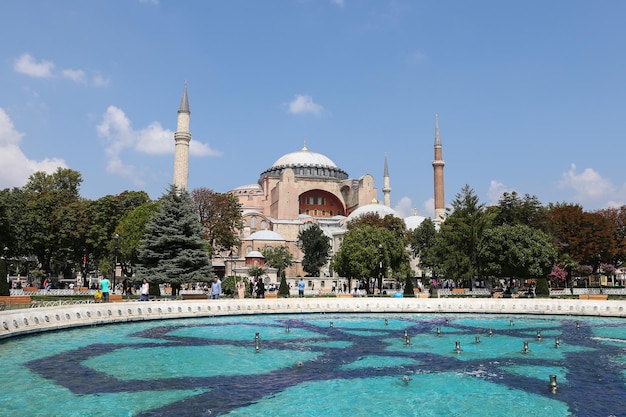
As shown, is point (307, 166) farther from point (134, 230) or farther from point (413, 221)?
point (134, 230)

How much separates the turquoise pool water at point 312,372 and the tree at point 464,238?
1665 centimetres

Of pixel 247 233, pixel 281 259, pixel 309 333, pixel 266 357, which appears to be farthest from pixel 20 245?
pixel 266 357

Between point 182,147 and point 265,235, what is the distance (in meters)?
14.4

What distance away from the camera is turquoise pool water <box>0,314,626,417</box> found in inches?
269

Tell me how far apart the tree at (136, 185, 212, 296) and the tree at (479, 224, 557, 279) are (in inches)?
538

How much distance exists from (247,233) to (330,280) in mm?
14761

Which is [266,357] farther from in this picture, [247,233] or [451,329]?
[247,233]

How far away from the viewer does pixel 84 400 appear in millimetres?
7027

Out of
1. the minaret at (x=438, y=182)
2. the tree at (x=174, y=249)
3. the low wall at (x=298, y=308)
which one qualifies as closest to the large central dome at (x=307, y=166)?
the minaret at (x=438, y=182)

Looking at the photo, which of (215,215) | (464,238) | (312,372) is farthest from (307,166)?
(312,372)

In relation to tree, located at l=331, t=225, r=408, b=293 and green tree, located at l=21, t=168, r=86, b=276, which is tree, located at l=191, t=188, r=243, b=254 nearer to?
tree, located at l=331, t=225, r=408, b=293

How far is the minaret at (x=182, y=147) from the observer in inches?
1641

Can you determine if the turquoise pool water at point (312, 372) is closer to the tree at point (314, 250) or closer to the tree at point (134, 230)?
the tree at point (134, 230)

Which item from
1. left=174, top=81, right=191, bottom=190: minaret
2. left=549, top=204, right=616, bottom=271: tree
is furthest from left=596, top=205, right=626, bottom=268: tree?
left=174, top=81, right=191, bottom=190: minaret
